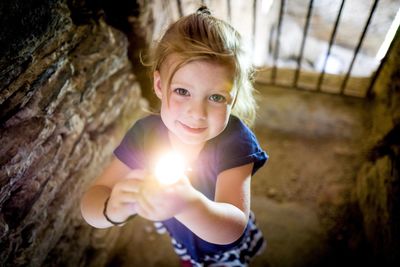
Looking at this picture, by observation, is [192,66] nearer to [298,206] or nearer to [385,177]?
[385,177]

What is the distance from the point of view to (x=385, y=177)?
74.1 inches

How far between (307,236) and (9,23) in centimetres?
207

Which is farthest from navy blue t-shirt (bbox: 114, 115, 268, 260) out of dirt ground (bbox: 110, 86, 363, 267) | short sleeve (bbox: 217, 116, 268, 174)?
dirt ground (bbox: 110, 86, 363, 267)

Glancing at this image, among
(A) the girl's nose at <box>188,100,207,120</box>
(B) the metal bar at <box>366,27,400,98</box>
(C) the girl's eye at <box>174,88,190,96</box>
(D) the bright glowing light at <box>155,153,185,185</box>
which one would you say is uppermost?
→ (C) the girl's eye at <box>174,88,190,96</box>

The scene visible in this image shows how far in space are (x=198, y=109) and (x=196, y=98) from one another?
0.04 metres

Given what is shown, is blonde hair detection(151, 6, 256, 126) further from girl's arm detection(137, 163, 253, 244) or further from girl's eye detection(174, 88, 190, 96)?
girl's arm detection(137, 163, 253, 244)

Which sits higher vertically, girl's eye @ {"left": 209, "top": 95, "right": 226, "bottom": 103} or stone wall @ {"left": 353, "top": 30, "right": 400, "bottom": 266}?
girl's eye @ {"left": 209, "top": 95, "right": 226, "bottom": 103}

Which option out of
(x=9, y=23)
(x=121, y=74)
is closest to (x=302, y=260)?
(x=121, y=74)

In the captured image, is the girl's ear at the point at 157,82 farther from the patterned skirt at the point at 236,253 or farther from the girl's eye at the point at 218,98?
the patterned skirt at the point at 236,253

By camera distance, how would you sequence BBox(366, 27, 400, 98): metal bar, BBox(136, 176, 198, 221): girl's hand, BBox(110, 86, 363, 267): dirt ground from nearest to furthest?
BBox(136, 176, 198, 221): girl's hand
BBox(366, 27, 400, 98): metal bar
BBox(110, 86, 363, 267): dirt ground

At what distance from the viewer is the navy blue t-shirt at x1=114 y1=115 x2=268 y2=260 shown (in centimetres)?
137

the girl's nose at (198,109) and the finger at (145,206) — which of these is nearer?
the finger at (145,206)

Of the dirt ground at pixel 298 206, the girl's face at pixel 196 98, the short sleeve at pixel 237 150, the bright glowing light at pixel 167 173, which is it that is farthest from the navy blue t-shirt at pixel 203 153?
the dirt ground at pixel 298 206

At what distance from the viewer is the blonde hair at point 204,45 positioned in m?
1.14
